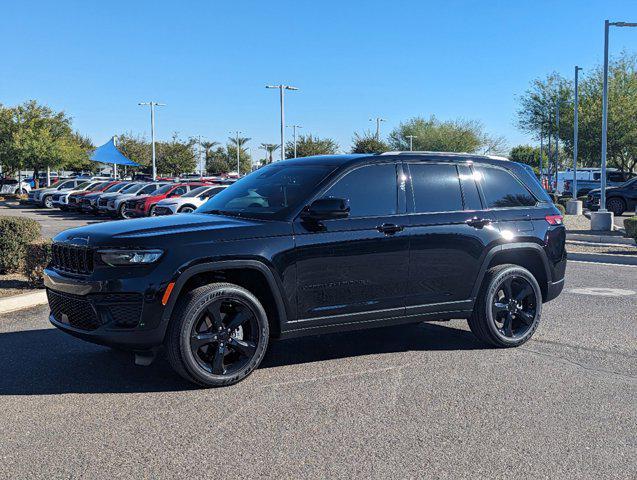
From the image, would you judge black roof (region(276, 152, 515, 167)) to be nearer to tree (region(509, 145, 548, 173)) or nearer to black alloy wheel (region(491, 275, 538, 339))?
black alloy wheel (region(491, 275, 538, 339))

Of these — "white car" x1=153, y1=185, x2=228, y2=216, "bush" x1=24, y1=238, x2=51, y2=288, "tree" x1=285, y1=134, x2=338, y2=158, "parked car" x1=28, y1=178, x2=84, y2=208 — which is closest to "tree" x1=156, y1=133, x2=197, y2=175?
"tree" x1=285, y1=134, x2=338, y2=158

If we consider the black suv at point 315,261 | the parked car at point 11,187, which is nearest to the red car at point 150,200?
the black suv at point 315,261

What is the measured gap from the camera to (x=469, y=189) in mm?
6438

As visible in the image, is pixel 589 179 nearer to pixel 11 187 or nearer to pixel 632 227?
pixel 632 227

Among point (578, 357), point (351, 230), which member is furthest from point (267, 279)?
point (578, 357)

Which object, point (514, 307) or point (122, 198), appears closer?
point (514, 307)

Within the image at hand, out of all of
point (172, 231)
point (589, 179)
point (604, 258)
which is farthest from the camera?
point (589, 179)

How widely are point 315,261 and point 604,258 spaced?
10574mm

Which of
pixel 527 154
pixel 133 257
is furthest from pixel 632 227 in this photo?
pixel 527 154

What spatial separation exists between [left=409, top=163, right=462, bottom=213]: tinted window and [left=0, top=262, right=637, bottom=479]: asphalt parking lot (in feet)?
4.35

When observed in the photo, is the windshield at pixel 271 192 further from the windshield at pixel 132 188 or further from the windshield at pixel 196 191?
the windshield at pixel 132 188

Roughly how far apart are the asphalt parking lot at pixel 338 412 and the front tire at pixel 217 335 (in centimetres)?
15

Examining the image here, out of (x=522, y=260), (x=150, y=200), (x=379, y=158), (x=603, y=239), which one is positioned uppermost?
(x=379, y=158)

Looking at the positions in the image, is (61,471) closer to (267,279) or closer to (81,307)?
(81,307)
